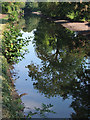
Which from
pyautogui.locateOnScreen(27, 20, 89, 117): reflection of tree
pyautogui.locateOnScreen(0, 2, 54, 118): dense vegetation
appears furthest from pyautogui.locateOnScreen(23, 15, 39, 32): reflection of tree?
pyautogui.locateOnScreen(0, 2, 54, 118): dense vegetation

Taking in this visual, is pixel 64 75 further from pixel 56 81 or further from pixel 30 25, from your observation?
Answer: pixel 30 25

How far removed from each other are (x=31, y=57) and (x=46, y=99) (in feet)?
24.2

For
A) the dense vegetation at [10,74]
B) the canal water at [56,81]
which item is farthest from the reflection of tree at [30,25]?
the dense vegetation at [10,74]

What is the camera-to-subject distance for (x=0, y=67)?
27.0 ft

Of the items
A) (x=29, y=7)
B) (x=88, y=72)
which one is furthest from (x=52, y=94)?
(x=29, y=7)

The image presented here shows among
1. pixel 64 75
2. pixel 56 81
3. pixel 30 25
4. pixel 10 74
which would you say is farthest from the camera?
pixel 30 25

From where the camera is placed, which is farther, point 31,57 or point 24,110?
point 31,57

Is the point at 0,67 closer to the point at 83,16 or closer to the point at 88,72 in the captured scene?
the point at 88,72

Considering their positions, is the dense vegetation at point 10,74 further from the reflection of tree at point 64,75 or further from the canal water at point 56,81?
the reflection of tree at point 64,75

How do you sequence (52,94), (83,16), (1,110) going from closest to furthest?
(1,110) → (52,94) → (83,16)

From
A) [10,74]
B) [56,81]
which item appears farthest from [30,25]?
[56,81]

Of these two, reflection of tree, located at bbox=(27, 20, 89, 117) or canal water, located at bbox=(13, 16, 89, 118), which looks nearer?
canal water, located at bbox=(13, 16, 89, 118)

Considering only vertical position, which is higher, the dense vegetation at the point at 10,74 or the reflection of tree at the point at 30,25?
the reflection of tree at the point at 30,25

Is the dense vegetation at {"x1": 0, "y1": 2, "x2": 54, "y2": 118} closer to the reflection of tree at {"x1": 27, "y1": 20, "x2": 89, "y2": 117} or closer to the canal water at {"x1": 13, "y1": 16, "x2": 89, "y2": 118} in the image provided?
the canal water at {"x1": 13, "y1": 16, "x2": 89, "y2": 118}
